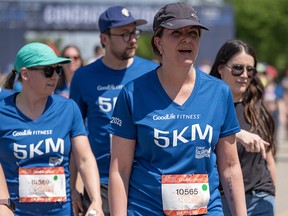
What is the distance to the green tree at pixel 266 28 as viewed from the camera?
5444 centimetres

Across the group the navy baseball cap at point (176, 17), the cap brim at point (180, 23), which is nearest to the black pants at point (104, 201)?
the navy baseball cap at point (176, 17)

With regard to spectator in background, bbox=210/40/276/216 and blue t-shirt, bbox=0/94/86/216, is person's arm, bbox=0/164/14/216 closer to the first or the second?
blue t-shirt, bbox=0/94/86/216

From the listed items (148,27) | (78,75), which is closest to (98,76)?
(78,75)

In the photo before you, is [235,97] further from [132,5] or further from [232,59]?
[132,5]

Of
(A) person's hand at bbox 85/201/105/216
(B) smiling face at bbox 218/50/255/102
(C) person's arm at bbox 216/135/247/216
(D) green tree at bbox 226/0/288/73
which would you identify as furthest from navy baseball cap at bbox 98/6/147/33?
(D) green tree at bbox 226/0/288/73

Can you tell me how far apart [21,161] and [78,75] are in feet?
5.29

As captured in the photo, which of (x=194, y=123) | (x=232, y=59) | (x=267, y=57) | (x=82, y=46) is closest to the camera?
(x=194, y=123)

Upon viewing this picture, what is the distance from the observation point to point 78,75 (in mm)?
7297

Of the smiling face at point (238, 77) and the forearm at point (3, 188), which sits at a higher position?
the smiling face at point (238, 77)

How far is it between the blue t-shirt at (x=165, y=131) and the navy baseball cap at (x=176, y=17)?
0.33 m

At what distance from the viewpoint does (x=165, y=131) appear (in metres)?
4.64

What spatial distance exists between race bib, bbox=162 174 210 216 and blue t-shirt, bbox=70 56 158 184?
2305 mm

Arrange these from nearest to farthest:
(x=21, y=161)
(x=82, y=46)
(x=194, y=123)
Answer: (x=194, y=123)
(x=21, y=161)
(x=82, y=46)

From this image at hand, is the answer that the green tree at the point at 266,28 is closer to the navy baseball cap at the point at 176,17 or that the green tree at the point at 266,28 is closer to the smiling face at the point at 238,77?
the smiling face at the point at 238,77
